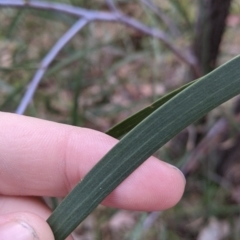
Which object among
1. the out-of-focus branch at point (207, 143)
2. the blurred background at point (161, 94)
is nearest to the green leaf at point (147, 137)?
the blurred background at point (161, 94)

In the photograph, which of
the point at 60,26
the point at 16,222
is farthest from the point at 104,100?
the point at 16,222

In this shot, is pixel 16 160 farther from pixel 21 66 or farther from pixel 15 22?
pixel 15 22

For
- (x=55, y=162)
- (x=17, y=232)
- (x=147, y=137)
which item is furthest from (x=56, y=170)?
(x=147, y=137)

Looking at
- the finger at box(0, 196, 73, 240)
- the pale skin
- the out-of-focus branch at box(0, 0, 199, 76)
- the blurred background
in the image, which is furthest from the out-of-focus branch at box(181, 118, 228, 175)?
the finger at box(0, 196, 73, 240)

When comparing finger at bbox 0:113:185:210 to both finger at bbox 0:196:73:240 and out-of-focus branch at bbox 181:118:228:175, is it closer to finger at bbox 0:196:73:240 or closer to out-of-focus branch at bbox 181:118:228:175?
finger at bbox 0:196:73:240

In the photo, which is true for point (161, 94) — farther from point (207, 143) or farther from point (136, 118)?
point (136, 118)

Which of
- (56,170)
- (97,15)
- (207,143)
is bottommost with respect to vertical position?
(207,143)
